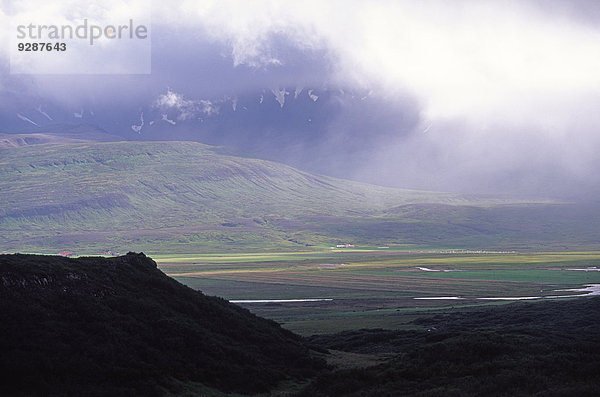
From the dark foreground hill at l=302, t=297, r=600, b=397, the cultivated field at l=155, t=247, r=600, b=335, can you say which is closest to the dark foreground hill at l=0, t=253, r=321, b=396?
the dark foreground hill at l=302, t=297, r=600, b=397

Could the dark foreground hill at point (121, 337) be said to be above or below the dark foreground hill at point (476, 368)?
above

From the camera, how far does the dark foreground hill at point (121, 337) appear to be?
108 feet

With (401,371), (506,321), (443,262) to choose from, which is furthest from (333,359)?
(443,262)

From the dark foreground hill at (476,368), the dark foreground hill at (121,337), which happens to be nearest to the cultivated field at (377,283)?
the dark foreground hill at (476,368)

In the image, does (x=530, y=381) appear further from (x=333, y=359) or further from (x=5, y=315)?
(x=5, y=315)

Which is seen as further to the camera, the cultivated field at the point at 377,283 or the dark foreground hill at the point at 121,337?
the cultivated field at the point at 377,283

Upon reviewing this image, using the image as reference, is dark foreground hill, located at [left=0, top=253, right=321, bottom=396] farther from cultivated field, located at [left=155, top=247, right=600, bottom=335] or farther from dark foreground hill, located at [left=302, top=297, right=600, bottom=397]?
cultivated field, located at [left=155, top=247, right=600, bottom=335]

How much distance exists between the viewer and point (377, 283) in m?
A: 127

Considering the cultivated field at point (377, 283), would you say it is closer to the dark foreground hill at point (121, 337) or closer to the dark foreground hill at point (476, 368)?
the dark foreground hill at point (476, 368)

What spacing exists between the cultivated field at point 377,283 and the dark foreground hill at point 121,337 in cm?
2244

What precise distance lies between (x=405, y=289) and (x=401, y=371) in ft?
262

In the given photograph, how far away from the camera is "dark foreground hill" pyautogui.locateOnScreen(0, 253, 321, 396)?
32.8 m

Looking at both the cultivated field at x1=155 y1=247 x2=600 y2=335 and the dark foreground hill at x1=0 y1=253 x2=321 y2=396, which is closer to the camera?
the dark foreground hill at x1=0 y1=253 x2=321 y2=396

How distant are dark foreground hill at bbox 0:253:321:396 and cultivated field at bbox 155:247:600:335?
2244cm
